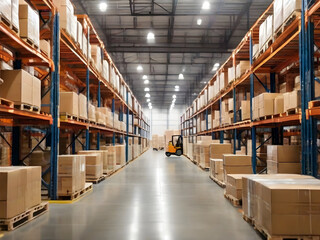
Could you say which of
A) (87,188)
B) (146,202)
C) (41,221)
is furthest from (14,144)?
(146,202)

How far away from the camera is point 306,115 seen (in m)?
5.59

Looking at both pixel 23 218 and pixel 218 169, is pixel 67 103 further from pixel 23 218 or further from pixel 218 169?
pixel 218 169

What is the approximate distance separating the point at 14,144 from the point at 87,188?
77.7 inches

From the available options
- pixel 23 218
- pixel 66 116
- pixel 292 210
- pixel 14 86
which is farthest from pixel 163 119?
pixel 292 210

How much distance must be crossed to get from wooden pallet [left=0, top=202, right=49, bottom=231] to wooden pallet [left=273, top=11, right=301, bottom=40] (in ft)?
18.9

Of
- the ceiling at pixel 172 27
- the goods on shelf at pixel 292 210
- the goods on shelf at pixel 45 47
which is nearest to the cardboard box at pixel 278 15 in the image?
the goods on shelf at pixel 292 210

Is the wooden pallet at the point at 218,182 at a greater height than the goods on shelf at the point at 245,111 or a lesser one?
lesser

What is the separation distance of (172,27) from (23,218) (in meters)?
13.6

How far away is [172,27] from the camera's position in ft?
54.1

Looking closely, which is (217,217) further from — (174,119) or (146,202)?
(174,119)

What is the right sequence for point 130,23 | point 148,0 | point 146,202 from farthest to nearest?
point 130,23 < point 148,0 < point 146,202

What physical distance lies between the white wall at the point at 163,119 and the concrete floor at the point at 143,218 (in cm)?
3782

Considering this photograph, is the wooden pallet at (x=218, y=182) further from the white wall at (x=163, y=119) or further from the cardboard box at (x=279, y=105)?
the white wall at (x=163, y=119)

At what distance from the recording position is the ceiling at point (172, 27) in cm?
1392
